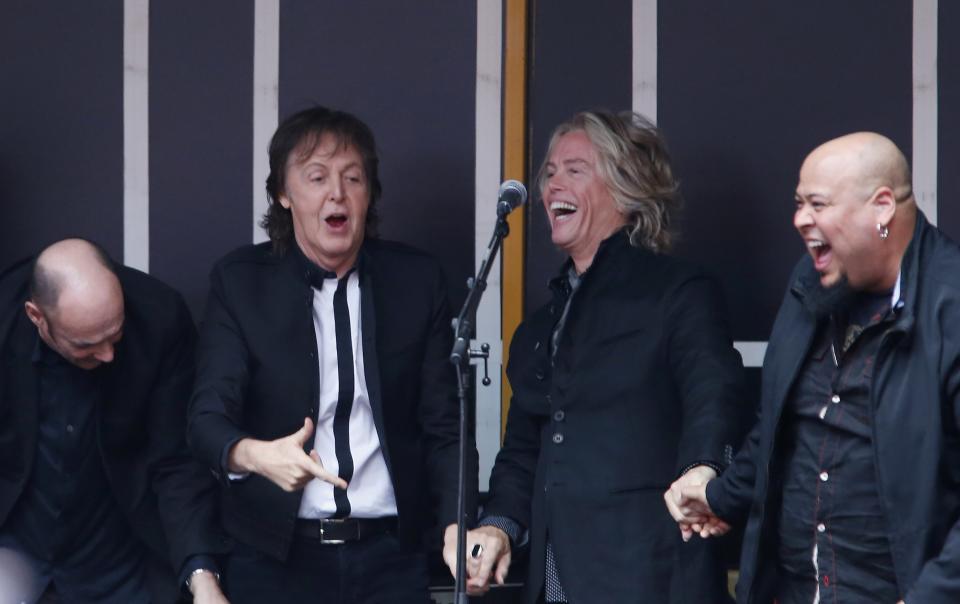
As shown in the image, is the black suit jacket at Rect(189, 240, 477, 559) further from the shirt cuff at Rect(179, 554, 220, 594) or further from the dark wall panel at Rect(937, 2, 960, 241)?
the dark wall panel at Rect(937, 2, 960, 241)

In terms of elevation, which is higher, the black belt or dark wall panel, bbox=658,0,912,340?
dark wall panel, bbox=658,0,912,340

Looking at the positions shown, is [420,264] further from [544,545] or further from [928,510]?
[928,510]

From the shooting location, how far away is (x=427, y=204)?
197 inches

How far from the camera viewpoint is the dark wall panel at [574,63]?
194 inches

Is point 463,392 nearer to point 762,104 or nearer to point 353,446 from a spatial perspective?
point 353,446

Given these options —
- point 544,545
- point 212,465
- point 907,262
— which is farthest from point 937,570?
point 212,465

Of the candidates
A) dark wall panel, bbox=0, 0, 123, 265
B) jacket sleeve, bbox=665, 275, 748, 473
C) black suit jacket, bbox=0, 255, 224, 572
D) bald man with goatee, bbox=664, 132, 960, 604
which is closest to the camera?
bald man with goatee, bbox=664, 132, 960, 604

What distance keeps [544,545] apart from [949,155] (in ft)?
6.45

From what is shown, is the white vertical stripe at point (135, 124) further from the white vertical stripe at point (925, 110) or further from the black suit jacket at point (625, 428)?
the white vertical stripe at point (925, 110)

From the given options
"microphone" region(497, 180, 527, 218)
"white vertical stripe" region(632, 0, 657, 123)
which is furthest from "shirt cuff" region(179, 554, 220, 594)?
"white vertical stripe" region(632, 0, 657, 123)

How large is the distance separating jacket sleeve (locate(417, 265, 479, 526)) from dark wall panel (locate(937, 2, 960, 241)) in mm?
1736

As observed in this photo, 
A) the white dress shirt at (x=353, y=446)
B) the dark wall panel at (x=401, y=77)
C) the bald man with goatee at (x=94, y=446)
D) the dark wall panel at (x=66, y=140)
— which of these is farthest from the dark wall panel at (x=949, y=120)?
the dark wall panel at (x=66, y=140)

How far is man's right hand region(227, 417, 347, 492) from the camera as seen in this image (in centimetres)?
355

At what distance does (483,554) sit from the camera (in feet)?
12.9
